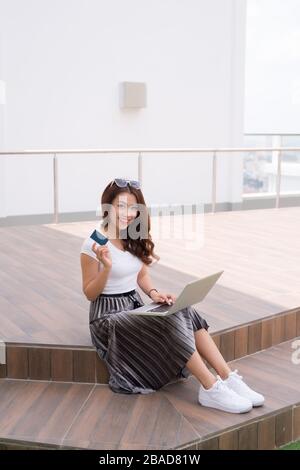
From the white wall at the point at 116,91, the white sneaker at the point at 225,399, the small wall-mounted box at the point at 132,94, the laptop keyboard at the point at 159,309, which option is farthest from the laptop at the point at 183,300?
the small wall-mounted box at the point at 132,94

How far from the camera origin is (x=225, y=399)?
2721 millimetres

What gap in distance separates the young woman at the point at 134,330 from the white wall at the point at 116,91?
5.75 metres

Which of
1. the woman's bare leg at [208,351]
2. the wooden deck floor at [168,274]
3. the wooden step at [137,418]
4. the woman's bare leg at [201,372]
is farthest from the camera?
the wooden deck floor at [168,274]

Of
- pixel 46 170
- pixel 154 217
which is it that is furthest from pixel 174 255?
pixel 46 170

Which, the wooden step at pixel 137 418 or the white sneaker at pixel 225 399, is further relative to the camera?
the white sneaker at pixel 225 399

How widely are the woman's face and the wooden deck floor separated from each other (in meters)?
0.65

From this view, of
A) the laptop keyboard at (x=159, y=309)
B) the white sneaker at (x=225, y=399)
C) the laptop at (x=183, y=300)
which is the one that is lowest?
the white sneaker at (x=225, y=399)

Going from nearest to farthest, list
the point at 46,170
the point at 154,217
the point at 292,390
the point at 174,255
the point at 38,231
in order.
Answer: the point at 292,390, the point at 174,255, the point at 38,231, the point at 154,217, the point at 46,170

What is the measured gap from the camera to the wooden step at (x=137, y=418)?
250 centimetres

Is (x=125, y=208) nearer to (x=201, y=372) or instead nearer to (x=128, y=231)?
(x=128, y=231)

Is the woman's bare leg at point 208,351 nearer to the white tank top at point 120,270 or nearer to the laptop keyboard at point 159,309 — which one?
the laptop keyboard at point 159,309

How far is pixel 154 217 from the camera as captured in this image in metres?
7.95
